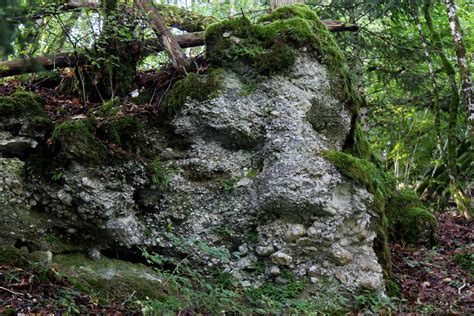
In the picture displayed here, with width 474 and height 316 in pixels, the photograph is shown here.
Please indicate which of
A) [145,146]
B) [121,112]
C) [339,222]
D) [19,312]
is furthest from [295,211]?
[19,312]

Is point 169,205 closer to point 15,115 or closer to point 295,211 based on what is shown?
point 295,211

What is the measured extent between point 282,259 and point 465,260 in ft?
10.0

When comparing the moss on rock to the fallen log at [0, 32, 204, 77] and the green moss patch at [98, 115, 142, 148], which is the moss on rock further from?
the fallen log at [0, 32, 204, 77]

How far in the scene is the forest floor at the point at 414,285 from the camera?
13.9 feet

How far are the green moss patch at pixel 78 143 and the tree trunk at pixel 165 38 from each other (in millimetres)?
1832

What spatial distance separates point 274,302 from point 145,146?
7.90ft

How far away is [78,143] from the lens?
5.29 meters

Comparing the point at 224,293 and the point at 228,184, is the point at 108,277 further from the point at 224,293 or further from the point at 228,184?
the point at 228,184

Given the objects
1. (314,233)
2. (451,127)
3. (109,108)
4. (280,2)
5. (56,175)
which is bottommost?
(314,233)

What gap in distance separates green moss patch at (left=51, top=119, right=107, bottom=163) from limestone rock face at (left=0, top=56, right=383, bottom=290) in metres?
0.12

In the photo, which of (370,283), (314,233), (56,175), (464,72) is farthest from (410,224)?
(56,175)

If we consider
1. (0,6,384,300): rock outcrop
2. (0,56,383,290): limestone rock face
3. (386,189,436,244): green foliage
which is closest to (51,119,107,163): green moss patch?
(0,6,384,300): rock outcrop

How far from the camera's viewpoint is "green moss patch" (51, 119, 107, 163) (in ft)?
17.2

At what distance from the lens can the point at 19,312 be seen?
3980 millimetres
